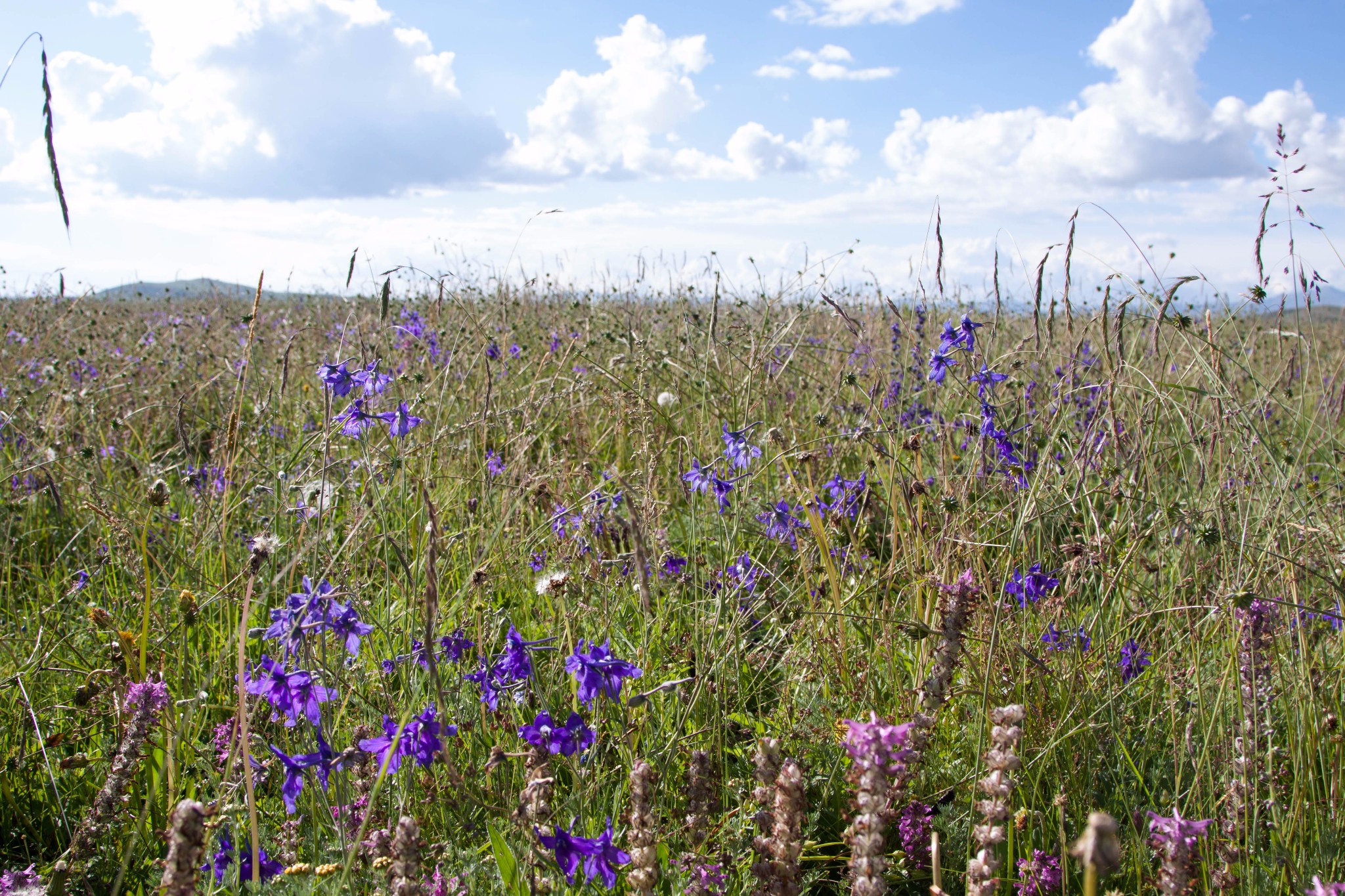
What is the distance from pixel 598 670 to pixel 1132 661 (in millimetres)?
1405

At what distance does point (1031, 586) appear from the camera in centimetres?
209

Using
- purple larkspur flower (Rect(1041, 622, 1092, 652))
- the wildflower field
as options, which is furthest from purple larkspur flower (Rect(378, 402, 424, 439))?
purple larkspur flower (Rect(1041, 622, 1092, 652))

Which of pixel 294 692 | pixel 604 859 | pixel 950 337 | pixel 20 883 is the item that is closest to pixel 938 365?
pixel 950 337

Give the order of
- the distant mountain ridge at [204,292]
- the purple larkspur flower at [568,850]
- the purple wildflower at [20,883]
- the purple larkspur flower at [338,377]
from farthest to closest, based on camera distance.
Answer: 1. the distant mountain ridge at [204,292]
2. the purple larkspur flower at [338,377]
3. the purple wildflower at [20,883]
4. the purple larkspur flower at [568,850]

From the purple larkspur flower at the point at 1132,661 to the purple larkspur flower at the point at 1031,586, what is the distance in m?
0.22

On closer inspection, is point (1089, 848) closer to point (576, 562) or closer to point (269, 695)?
point (269, 695)

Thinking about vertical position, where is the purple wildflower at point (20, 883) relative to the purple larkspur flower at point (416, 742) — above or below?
below

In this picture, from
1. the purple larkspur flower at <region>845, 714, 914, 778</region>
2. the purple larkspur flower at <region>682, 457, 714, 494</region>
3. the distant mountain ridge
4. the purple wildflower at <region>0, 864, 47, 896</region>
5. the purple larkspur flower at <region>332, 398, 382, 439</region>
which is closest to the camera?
the purple larkspur flower at <region>845, 714, 914, 778</region>

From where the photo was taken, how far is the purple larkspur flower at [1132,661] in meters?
2.05

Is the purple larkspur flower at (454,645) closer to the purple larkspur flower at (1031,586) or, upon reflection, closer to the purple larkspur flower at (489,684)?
the purple larkspur flower at (489,684)

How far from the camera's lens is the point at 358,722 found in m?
1.89

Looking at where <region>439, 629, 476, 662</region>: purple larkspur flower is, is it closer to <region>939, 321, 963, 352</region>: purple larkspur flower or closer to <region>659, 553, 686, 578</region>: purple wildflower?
<region>659, 553, 686, 578</region>: purple wildflower

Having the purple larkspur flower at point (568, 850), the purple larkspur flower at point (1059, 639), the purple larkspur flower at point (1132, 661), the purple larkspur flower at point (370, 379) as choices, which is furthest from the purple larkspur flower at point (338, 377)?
the purple larkspur flower at point (1132, 661)

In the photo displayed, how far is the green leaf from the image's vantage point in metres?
1.36
